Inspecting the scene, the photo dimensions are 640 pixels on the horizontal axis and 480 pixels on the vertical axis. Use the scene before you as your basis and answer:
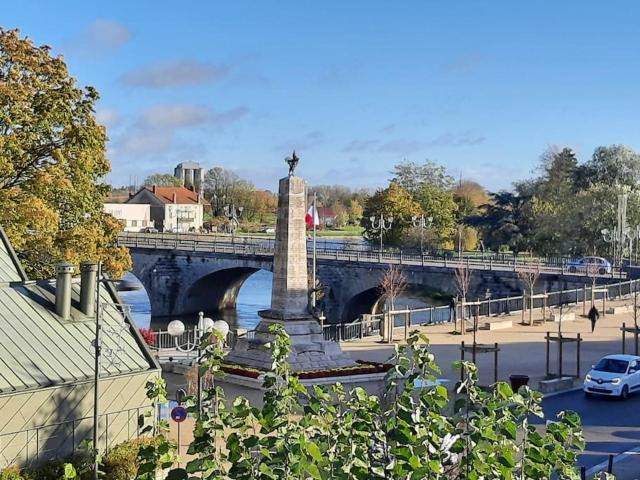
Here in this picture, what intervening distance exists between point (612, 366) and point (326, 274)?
43.5 meters

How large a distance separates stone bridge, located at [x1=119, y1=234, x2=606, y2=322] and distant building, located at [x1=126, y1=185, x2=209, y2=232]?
199 feet

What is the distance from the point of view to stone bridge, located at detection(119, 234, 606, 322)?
63344mm

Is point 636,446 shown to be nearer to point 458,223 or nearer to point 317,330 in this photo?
point 317,330

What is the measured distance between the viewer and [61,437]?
54.4 feet

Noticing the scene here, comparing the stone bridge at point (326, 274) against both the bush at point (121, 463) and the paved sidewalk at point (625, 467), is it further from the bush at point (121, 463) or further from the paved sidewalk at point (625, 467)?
the bush at point (121, 463)

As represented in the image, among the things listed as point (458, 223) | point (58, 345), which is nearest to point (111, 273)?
point (58, 345)

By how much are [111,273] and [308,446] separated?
75.3 ft

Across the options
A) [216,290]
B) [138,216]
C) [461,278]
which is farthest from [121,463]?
[138,216]

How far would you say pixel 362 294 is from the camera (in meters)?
70.2

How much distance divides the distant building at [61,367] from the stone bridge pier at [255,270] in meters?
45.4

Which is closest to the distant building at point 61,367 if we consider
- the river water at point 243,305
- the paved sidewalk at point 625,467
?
the paved sidewalk at point 625,467

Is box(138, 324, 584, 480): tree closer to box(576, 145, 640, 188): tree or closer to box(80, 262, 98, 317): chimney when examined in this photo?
box(80, 262, 98, 317): chimney

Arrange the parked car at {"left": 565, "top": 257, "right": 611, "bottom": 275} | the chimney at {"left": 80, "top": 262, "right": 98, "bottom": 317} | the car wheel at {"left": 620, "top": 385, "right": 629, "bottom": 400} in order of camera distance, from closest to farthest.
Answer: the chimney at {"left": 80, "top": 262, "right": 98, "bottom": 317}
the car wheel at {"left": 620, "top": 385, "right": 629, "bottom": 400}
the parked car at {"left": 565, "top": 257, "right": 611, "bottom": 275}

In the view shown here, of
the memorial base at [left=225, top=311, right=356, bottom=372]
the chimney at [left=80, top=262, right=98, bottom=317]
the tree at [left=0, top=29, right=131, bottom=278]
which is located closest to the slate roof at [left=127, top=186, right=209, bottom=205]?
the tree at [left=0, top=29, right=131, bottom=278]
